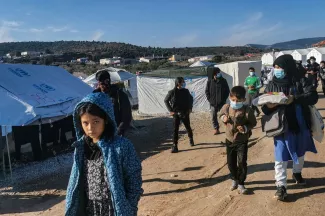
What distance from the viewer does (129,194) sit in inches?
89.1

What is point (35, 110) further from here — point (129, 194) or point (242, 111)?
point (129, 194)

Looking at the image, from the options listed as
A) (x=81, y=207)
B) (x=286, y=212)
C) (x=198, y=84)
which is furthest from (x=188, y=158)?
(x=198, y=84)

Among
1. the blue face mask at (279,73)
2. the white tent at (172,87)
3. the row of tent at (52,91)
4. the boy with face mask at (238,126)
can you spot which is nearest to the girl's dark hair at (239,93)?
the boy with face mask at (238,126)

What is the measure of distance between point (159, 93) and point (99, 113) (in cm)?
1480

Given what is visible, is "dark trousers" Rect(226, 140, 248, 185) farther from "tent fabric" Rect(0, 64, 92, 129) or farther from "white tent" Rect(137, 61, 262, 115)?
"white tent" Rect(137, 61, 262, 115)

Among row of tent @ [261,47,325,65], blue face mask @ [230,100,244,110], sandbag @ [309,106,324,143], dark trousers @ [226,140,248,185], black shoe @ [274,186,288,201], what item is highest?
row of tent @ [261,47,325,65]

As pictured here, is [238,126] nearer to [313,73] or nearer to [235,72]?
[313,73]

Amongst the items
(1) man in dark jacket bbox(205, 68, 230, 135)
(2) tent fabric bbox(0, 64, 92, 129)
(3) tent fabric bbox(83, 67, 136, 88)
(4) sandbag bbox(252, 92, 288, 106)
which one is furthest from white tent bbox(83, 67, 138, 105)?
(4) sandbag bbox(252, 92, 288, 106)

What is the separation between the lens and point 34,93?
9742 mm

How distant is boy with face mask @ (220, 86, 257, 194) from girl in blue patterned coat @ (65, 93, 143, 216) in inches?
97.0

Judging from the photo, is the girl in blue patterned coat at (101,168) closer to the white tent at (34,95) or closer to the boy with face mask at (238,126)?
the boy with face mask at (238,126)

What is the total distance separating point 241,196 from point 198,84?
11.7 m

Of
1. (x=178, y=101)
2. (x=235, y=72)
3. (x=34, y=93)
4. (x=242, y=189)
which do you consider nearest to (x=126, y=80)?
(x=235, y=72)

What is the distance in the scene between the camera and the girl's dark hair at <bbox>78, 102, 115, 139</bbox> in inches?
87.7
